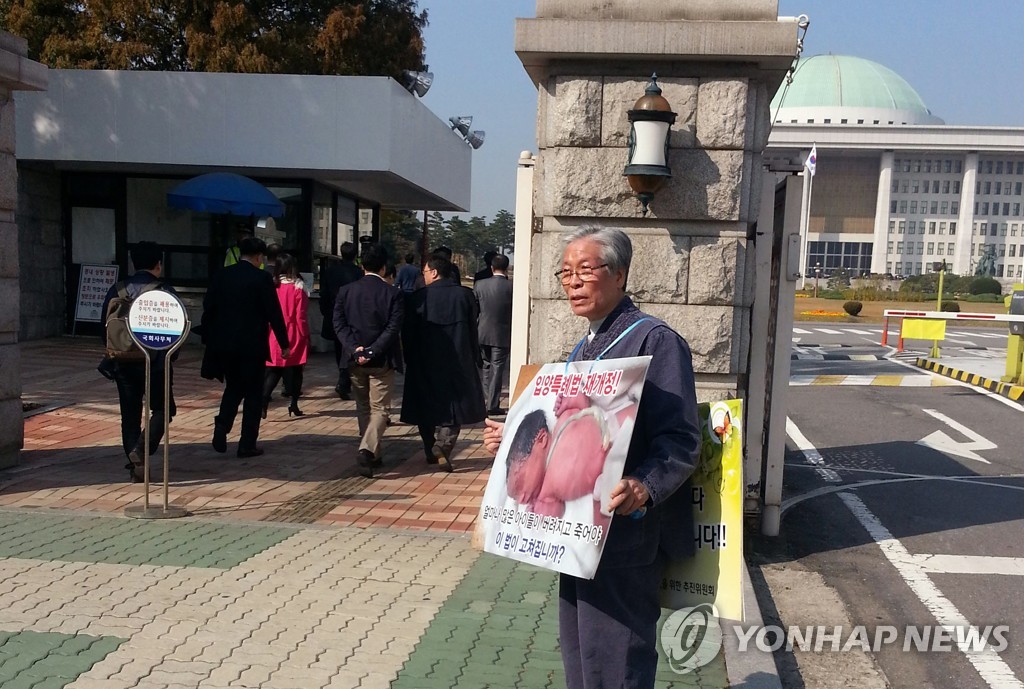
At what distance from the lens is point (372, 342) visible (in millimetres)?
7660

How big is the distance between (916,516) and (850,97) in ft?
374

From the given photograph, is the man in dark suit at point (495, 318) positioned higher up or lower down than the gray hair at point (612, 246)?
lower down

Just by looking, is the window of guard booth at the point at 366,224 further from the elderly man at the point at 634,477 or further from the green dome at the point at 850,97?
the green dome at the point at 850,97

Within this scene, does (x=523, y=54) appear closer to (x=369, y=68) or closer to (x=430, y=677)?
(x=430, y=677)

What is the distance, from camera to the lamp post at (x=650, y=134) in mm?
5254

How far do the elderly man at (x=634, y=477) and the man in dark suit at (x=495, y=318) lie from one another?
25.1ft

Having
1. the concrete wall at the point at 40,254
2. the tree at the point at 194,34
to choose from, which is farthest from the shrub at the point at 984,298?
the concrete wall at the point at 40,254

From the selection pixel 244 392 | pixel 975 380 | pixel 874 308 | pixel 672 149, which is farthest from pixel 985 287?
pixel 672 149

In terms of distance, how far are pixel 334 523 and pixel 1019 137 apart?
4054 inches

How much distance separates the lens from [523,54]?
5.50m

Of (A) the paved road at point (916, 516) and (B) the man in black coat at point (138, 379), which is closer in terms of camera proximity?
(A) the paved road at point (916, 516)

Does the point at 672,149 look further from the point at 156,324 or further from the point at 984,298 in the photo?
the point at 984,298

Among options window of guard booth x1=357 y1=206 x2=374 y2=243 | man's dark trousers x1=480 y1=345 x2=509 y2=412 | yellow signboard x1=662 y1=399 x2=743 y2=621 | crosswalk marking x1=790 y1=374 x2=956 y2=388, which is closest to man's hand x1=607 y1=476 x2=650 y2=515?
yellow signboard x1=662 y1=399 x2=743 y2=621

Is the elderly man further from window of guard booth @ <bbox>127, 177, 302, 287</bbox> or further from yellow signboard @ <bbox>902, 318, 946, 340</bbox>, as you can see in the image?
yellow signboard @ <bbox>902, 318, 946, 340</bbox>
